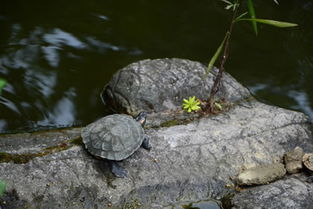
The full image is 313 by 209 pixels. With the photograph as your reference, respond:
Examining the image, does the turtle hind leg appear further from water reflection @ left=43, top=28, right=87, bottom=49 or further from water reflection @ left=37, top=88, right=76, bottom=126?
water reflection @ left=43, top=28, right=87, bottom=49

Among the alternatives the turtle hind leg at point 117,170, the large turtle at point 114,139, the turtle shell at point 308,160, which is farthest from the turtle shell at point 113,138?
the turtle shell at point 308,160

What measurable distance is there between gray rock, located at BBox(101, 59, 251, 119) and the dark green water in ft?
1.82

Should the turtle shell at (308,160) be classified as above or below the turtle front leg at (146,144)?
above

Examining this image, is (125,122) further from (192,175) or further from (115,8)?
(115,8)

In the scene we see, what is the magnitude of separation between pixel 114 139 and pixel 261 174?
168 cm

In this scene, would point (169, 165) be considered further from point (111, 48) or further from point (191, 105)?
point (111, 48)

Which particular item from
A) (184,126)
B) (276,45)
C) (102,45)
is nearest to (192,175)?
(184,126)

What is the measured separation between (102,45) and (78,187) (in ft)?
12.3

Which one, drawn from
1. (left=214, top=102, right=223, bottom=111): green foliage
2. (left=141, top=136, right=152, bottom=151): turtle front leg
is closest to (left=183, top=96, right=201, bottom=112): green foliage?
(left=214, top=102, right=223, bottom=111): green foliage

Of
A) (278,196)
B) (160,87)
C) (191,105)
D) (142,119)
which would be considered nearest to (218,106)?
(191,105)

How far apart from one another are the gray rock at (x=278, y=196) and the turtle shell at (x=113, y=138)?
125 centimetres

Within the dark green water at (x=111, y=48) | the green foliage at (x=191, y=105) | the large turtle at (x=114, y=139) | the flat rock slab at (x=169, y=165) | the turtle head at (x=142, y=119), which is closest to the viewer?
the flat rock slab at (x=169, y=165)

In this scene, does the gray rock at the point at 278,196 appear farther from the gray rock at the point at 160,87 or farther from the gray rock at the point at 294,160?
the gray rock at the point at 160,87

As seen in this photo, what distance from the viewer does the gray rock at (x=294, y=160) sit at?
4.70 metres
